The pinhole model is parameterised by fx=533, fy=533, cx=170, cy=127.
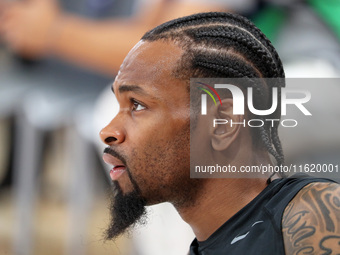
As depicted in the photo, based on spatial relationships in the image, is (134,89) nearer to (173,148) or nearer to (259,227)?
(173,148)

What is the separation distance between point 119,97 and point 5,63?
423 centimetres

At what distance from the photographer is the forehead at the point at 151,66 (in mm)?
1834

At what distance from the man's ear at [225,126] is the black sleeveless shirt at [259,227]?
0.69ft

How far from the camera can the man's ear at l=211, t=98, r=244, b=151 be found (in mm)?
Answer: 1834

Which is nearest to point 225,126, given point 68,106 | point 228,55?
point 228,55

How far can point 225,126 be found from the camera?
1.84 metres

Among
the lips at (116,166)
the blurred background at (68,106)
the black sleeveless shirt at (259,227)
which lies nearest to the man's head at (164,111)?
the lips at (116,166)

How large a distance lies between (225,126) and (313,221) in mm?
487

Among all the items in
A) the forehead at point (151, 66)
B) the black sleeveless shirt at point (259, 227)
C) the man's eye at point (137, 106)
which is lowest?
the black sleeveless shirt at point (259, 227)

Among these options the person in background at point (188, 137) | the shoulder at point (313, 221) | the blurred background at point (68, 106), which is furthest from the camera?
the blurred background at point (68, 106)

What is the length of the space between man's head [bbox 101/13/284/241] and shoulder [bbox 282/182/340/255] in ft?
1.17

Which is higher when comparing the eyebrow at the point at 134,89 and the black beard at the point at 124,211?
the eyebrow at the point at 134,89

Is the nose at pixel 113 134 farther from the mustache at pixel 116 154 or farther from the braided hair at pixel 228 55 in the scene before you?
the braided hair at pixel 228 55

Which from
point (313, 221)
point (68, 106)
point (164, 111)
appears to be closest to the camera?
point (313, 221)
